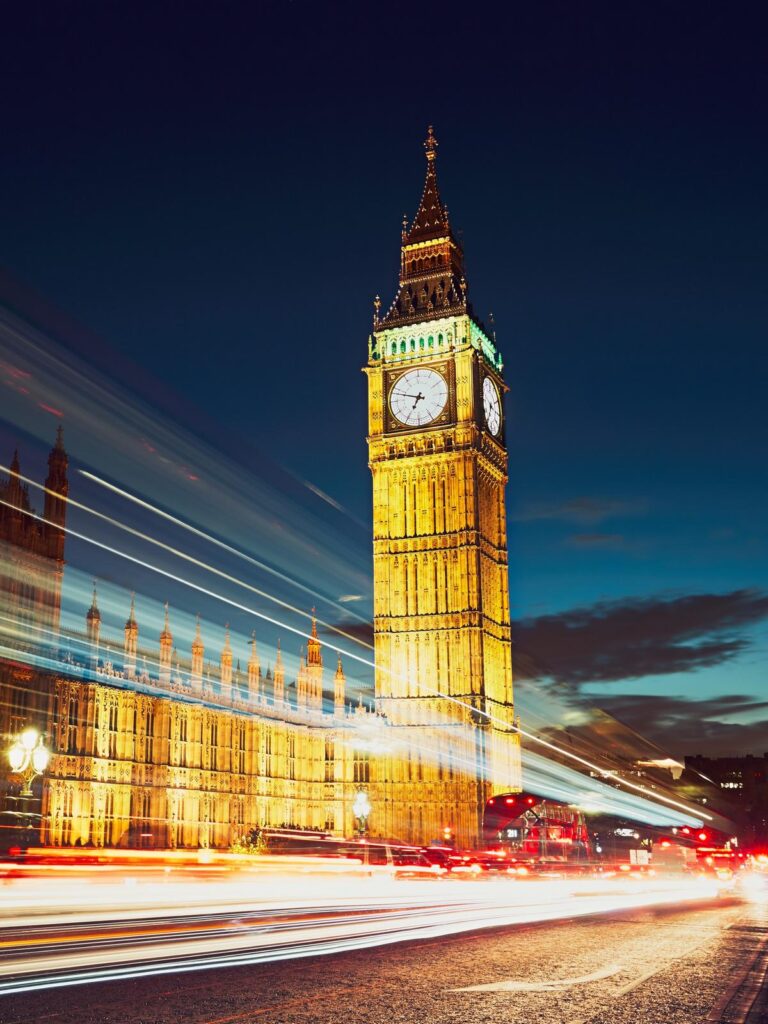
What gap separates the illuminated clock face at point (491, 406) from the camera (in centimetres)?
7844

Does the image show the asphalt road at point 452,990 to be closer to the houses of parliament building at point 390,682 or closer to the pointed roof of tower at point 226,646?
the houses of parliament building at point 390,682

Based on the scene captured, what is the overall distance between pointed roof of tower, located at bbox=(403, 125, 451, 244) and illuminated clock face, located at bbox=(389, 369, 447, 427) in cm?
1311

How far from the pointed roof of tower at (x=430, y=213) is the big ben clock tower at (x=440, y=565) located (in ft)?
15.5

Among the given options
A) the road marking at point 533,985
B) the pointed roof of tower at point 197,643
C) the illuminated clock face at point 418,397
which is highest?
the illuminated clock face at point 418,397

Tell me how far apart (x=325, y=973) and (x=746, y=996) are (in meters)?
4.40

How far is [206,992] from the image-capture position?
10.8m

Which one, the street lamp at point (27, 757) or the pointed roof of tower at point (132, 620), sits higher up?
the pointed roof of tower at point (132, 620)

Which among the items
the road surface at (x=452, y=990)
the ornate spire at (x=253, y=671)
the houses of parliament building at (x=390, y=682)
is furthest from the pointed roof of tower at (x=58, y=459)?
the road surface at (x=452, y=990)

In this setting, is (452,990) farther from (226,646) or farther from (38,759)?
(226,646)

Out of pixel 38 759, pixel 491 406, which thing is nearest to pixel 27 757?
pixel 38 759

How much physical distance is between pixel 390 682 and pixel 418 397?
19.5 meters

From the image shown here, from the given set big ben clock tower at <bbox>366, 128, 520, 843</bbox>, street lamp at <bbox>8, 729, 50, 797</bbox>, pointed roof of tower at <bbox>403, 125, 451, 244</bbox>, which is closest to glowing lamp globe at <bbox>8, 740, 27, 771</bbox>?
street lamp at <bbox>8, 729, 50, 797</bbox>

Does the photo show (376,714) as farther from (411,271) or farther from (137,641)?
(411,271)

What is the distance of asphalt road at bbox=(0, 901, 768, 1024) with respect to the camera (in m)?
9.74
